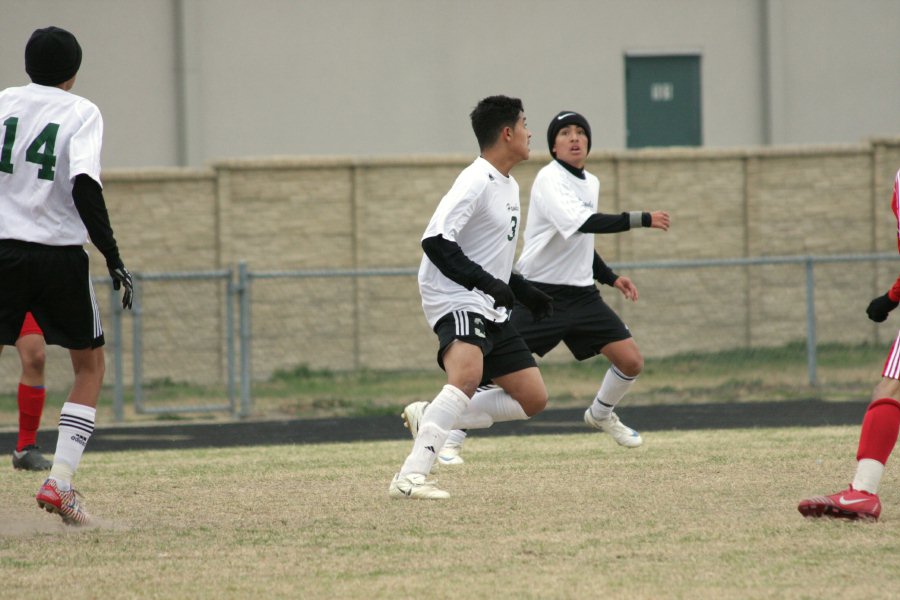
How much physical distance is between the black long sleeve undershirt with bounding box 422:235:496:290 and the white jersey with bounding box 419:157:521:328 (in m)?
0.14

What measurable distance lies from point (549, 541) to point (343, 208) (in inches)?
477

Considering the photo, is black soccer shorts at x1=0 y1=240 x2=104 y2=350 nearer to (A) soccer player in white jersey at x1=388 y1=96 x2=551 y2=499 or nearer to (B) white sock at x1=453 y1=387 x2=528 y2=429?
(A) soccer player in white jersey at x1=388 y1=96 x2=551 y2=499

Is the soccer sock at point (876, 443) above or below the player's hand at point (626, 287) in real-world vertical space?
below

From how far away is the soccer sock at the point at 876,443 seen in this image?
6297mm

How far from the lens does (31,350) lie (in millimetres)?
9164

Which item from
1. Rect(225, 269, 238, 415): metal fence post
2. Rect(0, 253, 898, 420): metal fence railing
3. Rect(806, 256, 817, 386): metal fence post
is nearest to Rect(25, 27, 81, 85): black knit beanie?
Rect(225, 269, 238, 415): metal fence post

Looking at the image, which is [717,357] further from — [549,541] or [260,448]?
[549,541]

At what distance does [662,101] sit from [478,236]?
52.7 ft

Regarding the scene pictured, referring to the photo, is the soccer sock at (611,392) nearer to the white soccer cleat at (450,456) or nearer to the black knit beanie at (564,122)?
the white soccer cleat at (450,456)

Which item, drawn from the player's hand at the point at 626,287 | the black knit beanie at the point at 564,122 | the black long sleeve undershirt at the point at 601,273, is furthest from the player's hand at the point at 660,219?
the black long sleeve undershirt at the point at 601,273

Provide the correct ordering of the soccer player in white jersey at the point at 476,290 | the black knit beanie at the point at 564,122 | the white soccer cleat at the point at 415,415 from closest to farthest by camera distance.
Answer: the soccer player in white jersey at the point at 476,290 < the white soccer cleat at the point at 415,415 < the black knit beanie at the point at 564,122

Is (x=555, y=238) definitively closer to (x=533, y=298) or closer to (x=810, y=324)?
(x=533, y=298)

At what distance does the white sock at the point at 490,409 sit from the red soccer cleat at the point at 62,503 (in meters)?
2.22

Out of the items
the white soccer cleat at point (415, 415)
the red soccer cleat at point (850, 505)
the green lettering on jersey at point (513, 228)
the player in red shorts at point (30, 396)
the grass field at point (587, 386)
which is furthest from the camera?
the grass field at point (587, 386)
